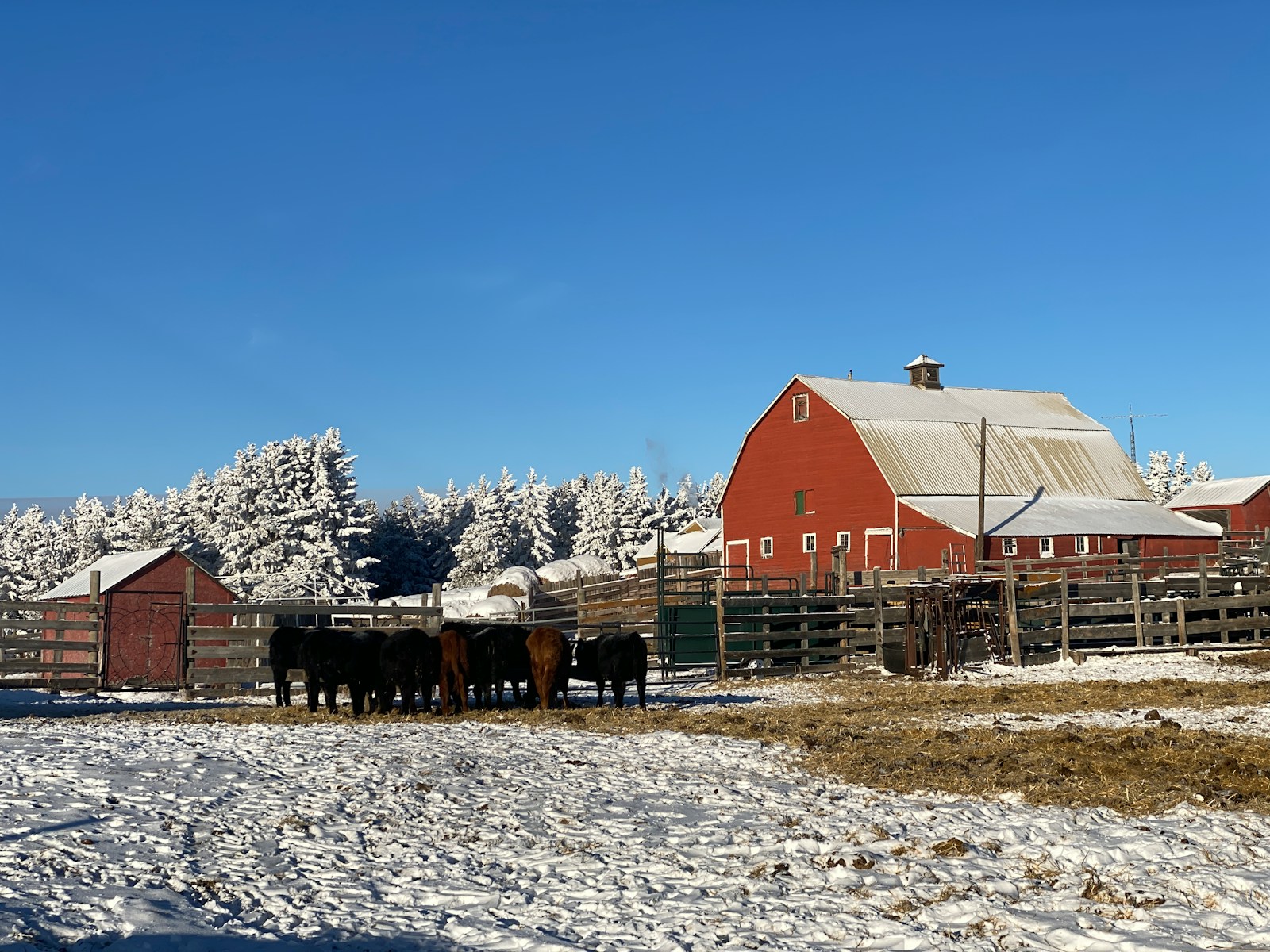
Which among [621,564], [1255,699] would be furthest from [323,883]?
[621,564]

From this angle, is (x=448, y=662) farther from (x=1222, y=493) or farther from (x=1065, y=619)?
(x=1222, y=493)

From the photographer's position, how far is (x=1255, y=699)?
17859mm

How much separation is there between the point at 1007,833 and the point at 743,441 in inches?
1831

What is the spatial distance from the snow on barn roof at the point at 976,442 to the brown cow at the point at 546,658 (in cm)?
3125

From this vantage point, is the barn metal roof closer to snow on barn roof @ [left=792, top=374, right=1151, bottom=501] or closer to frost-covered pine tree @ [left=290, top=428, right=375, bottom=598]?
snow on barn roof @ [left=792, top=374, right=1151, bottom=501]

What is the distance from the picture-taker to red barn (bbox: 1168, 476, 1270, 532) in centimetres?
7600

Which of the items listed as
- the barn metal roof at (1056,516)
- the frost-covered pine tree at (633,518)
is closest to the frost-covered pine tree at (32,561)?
the frost-covered pine tree at (633,518)

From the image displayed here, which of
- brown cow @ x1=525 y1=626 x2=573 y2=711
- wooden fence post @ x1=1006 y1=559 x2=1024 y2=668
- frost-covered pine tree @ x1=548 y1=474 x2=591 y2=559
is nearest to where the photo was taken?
brown cow @ x1=525 y1=626 x2=573 y2=711

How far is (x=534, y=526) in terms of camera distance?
321ft

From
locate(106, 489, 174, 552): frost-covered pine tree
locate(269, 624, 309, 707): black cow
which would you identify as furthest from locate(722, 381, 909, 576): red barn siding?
locate(106, 489, 174, 552): frost-covered pine tree

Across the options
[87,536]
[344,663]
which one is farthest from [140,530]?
[344,663]

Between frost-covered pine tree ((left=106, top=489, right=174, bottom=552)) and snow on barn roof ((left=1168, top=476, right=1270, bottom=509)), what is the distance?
6551cm

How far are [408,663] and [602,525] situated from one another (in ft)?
277

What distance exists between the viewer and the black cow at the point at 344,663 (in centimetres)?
1716
